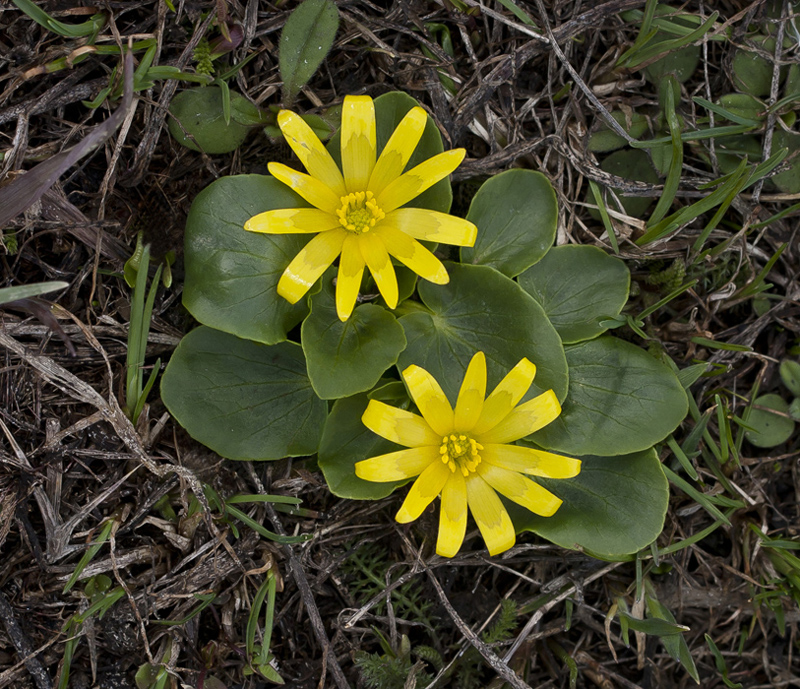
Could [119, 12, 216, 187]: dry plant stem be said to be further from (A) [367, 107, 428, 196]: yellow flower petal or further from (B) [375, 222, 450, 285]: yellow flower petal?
(B) [375, 222, 450, 285]: yellow flower petal

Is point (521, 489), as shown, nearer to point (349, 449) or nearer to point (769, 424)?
point (349, 449)

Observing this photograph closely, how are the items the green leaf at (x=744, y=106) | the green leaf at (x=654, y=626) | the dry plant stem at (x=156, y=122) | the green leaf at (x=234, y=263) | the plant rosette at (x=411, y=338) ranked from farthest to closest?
the green leaf at (x=744, y=106) → the green leaf at (x=654, y=626) → the dry plant stem at (x=156, y=122) → the green leaf at (x=234, y=263) → the plant rosette at (x=411, y=338)

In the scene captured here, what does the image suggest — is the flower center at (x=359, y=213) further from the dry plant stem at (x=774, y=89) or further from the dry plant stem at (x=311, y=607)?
the dry plant stem at (x=774, y=89)

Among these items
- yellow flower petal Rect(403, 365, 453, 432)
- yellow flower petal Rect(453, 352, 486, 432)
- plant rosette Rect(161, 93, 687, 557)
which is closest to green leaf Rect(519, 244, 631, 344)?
plant rosette Rect(161, 93, 687, 557)

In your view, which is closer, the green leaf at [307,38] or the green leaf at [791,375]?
the green leaf at [307,38]

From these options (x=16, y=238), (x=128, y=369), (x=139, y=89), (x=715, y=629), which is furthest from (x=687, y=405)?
(x=16, y=238)

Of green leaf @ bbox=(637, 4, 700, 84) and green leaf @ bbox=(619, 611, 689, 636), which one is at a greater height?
green leaf @ bbox=(637, 4, 700, 84)

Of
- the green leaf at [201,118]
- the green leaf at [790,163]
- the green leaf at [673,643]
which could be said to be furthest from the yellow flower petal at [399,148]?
the green leaf at [673,643]
